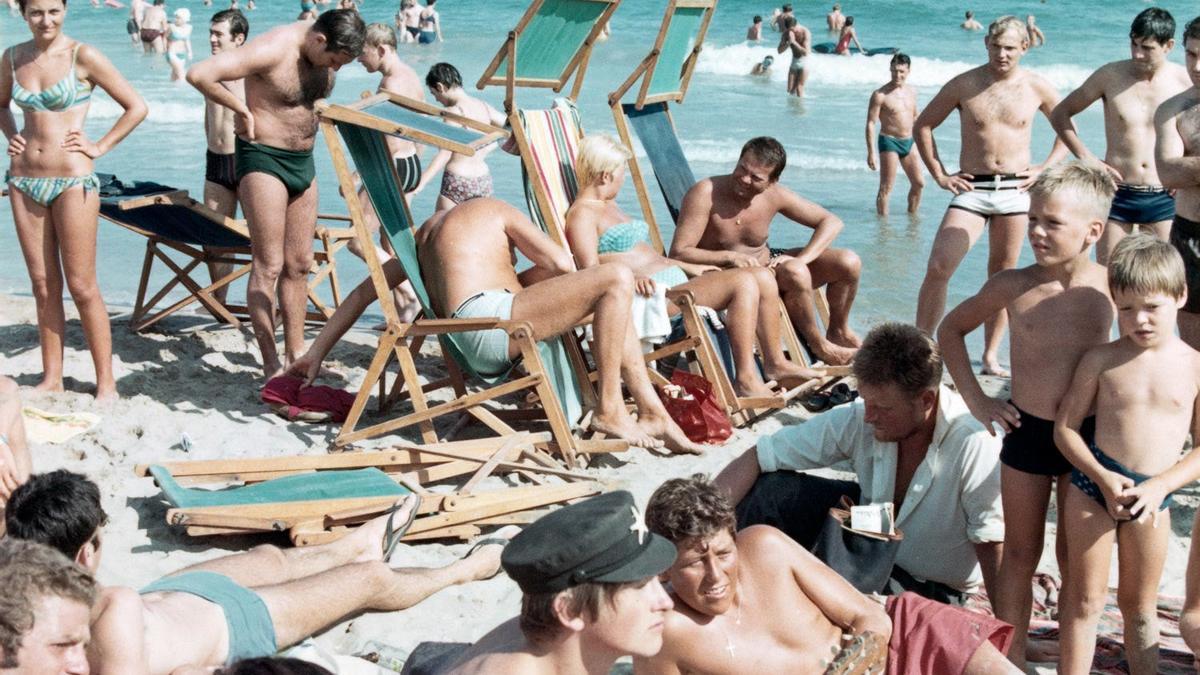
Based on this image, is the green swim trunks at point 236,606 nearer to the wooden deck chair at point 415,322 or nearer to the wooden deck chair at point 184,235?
the wooden deck chair at point 415,322

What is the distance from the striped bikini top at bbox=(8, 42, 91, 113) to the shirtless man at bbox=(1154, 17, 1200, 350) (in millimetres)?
4271

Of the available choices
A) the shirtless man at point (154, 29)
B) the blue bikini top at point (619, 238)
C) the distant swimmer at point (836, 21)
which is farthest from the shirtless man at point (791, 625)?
the distant swimmer at point (836, 21)

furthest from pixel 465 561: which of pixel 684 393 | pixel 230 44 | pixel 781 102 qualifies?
pixel 781 102

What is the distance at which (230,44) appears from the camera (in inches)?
295

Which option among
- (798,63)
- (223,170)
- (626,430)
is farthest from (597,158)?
(798,63)

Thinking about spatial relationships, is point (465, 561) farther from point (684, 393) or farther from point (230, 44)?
point (230, 44)

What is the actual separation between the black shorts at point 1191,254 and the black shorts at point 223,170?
177 inches

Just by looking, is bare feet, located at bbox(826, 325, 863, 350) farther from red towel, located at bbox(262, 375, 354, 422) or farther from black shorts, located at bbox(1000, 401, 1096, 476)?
black shorts, located at bbox(1000, 401, 1096, 476)

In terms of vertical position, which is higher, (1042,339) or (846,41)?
(1042,339)

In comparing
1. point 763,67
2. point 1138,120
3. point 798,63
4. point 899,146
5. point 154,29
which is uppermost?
point 1138,120

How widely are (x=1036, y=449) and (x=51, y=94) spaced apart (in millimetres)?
4106

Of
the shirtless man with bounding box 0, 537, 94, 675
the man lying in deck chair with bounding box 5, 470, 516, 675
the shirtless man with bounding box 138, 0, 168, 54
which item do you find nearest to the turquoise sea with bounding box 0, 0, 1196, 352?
the shirtless man with bounding box 138, 0, 168, 54

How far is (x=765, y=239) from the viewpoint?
6.95 meters

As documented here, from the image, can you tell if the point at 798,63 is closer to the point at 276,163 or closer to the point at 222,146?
the point at 222,146
